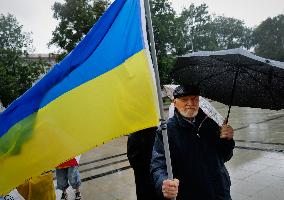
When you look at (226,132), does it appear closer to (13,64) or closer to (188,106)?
(188,106)

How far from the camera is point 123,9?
95.7 inches

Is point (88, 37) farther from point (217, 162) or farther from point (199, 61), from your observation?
point (217, 162)

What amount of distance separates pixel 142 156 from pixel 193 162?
0.85 meters

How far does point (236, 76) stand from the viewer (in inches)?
126

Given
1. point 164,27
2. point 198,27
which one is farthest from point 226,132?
point 198,27

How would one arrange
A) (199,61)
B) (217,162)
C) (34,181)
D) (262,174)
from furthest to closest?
(262,174) → (34,181) → (199,61) → (217,162)

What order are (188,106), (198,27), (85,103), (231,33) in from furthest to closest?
(231,33) → (198,27) → (188,106) → (85,103)

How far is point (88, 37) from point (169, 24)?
38903mm

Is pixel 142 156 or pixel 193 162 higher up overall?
pixel 193 162

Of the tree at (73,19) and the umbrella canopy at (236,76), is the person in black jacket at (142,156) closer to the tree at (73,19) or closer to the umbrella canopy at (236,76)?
the umbrella canopy at (236,76)

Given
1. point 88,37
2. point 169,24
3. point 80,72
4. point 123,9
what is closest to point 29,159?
point 80,72

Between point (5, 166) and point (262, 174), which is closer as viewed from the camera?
point (5, 166)

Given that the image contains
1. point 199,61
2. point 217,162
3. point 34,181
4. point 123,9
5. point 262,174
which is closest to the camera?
point 123,9

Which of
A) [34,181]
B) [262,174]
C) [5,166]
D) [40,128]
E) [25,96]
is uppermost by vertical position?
[25,96]
